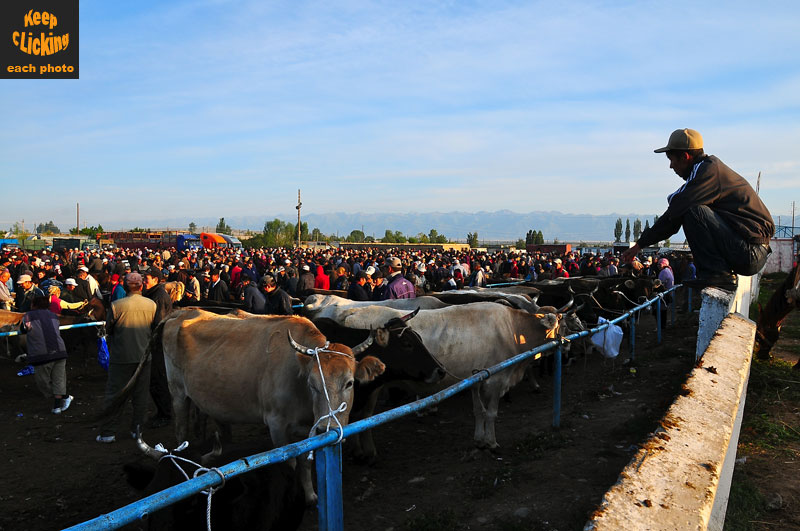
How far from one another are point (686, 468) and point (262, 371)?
4.00 m

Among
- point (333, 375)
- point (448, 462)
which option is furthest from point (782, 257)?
point (333, 375)

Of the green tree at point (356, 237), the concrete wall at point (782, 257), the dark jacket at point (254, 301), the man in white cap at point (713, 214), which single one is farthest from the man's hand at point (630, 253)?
the green tree at point (356, 237)

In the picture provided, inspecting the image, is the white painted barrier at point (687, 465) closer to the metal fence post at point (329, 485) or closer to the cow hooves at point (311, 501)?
the metal fence post at point (329, 485)

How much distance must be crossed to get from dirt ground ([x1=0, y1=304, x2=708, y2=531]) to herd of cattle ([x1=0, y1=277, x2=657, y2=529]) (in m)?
0.55

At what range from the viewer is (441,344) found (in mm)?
6648

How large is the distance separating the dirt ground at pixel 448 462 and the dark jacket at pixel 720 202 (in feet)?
6.43

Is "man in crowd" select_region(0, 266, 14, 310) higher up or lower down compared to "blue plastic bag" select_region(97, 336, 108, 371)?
higher up

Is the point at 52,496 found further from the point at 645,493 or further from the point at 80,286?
the point at 80,286

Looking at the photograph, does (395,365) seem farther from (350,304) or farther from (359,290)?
(359,290)

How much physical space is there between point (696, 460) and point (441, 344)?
4185 mm

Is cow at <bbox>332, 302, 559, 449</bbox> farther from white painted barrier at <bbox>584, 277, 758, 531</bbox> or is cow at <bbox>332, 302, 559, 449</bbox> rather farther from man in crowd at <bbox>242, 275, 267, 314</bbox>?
man in crowd at <bbox>242, 275, 267, 314</bbox>

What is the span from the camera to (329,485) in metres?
2.43

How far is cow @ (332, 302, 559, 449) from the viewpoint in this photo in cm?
662

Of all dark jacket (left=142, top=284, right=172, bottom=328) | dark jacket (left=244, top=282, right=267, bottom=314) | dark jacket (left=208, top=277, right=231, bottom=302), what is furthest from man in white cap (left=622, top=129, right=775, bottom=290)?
dark jacket (left=208, top=277, right=231, bottom=302)
